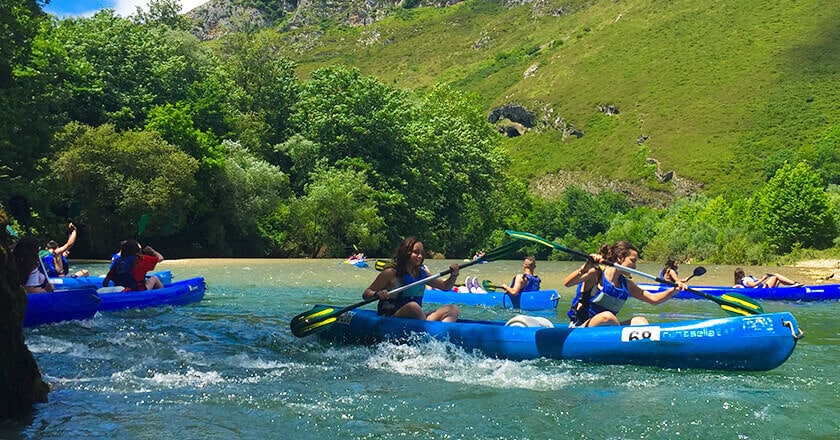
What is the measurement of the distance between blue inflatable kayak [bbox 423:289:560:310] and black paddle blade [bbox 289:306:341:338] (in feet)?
18.2

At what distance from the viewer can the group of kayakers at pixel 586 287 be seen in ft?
32.0

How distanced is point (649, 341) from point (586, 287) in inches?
44.8

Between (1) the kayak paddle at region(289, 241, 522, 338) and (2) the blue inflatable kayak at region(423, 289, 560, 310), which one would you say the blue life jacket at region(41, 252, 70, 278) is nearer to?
(1) the kayak paddle at region(289, 241, 522, 338)

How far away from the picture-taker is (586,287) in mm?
9977

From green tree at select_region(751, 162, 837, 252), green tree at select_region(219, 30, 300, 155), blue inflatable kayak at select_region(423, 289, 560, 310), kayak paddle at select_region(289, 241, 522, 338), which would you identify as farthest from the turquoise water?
green tree at select_region(219, 30, 300, 155)

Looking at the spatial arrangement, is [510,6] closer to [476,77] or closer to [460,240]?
[476,77]

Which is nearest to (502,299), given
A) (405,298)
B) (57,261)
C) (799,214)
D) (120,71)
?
(405,298)

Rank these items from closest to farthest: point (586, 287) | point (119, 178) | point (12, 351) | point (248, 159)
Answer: point (12, 351)
point (586, 287)
point (119, 178)
point (248, 159)

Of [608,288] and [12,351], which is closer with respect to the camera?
[12,351]

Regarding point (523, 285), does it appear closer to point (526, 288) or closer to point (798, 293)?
point (526, 288)

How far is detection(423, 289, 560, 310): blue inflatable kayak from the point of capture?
1645 cm

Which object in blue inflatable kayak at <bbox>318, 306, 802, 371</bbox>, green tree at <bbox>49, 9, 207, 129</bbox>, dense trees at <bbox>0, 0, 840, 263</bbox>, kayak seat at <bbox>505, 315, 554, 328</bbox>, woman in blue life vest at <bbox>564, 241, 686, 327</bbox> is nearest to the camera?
blue inflatable kayak at <bbox>318, 306, 802, 371</bbox>

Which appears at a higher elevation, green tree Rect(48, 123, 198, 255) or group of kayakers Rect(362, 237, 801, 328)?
green tree Rect(48, 123, 198, 255)

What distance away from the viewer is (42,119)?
91.0 ft
